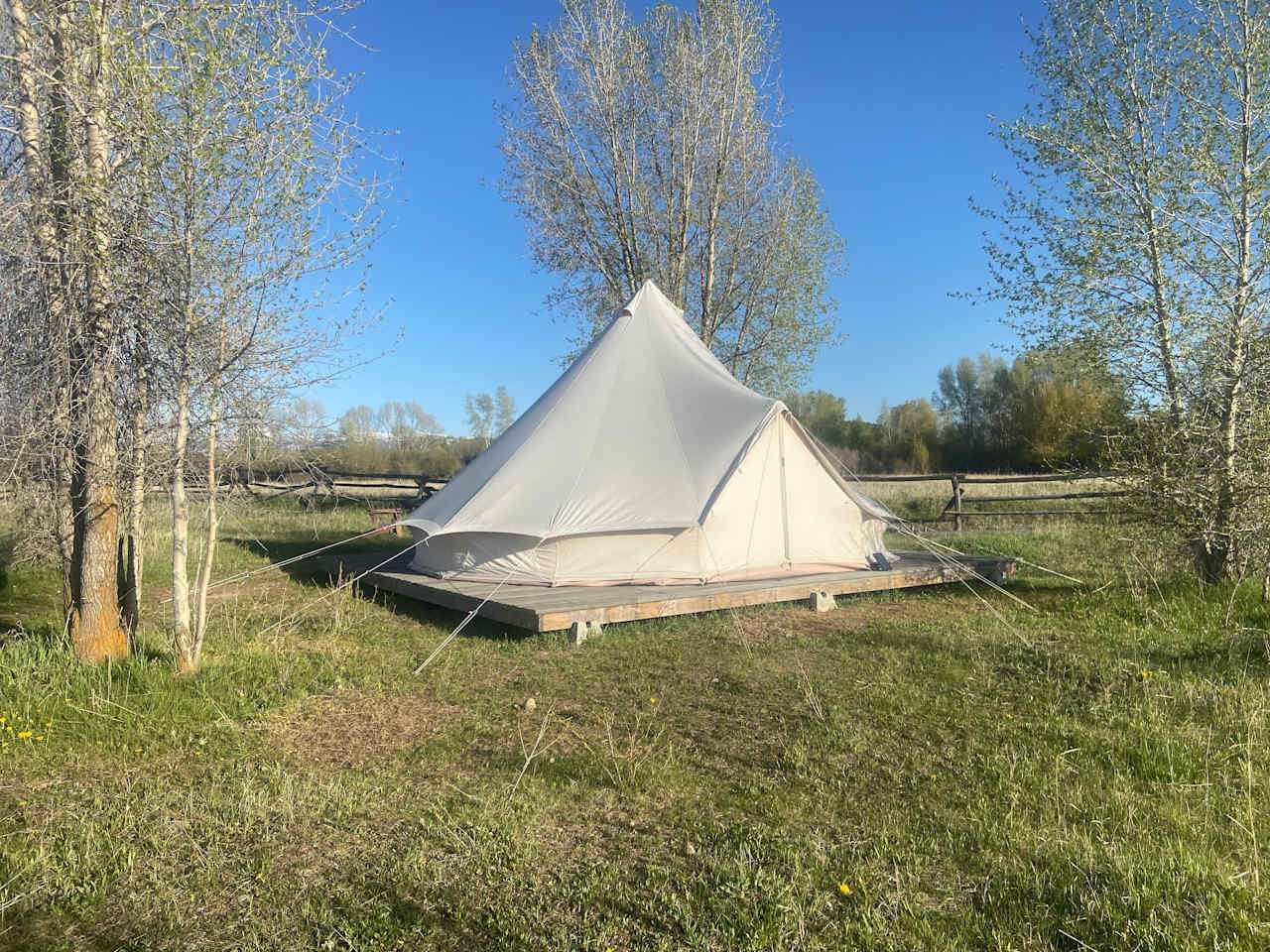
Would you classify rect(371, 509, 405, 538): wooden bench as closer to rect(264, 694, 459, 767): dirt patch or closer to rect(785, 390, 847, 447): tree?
rect(264, 694, 459, 767): dirt patch

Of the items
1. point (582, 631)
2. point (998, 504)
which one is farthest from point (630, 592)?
point (998, 504)

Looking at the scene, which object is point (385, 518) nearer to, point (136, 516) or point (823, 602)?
point (823, 602)

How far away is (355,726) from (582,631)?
7.10ft

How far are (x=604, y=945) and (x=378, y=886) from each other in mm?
796

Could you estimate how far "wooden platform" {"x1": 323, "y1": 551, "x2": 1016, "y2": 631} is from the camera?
6188 millimetres

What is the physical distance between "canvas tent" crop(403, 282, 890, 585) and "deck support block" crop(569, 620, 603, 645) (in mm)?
896

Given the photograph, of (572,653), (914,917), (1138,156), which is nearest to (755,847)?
(914,917)

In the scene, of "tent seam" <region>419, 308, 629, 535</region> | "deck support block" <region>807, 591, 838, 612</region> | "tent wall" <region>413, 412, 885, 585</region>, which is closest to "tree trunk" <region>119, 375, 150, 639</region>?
"tent seam" <region>419, 308, 629, 535</region>

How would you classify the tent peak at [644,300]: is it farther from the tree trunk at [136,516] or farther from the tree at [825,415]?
the tree at [825,415]

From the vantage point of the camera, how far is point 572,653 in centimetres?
585

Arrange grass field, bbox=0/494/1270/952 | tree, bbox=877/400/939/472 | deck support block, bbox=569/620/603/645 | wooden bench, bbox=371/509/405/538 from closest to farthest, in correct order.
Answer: grass field, bbox=0/494/1270/952
deck support block, bbox=569/620/603/645
wooden bench, bbox=371/509/405/538
tree, bbox=877/400/939/472

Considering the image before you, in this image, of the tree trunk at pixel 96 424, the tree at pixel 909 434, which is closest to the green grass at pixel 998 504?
the tree at pixel 909 434

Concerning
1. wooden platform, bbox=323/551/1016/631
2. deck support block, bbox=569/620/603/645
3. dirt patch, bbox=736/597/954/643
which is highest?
wooden platform, bbox=323/551/1016/631

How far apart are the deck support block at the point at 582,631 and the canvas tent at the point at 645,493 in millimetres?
896
